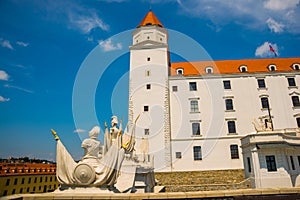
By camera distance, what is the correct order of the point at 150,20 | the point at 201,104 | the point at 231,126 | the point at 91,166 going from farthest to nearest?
the point at 150,20, the point at 201,104, the point at 231,126, the point at 91,166

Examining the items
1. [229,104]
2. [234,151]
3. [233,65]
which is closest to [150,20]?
[233,65]

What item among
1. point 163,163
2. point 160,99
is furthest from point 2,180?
point 160,99

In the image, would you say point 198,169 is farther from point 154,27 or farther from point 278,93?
point 154,27

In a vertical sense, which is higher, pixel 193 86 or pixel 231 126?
pixel 193 86

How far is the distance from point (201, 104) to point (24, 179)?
1217 inches

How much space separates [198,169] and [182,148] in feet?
10.3

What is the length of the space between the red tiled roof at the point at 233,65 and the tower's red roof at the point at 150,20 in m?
7.18

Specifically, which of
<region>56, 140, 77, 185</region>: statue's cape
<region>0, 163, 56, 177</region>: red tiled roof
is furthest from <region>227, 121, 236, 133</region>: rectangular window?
<region>0, 163, 56, 177</region>: red tiled roof

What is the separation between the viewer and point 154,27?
29844mm

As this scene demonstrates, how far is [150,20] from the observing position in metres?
31.8

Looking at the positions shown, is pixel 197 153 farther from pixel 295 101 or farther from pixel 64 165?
pixel 64 165

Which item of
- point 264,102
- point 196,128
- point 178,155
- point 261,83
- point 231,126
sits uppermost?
point 261,83

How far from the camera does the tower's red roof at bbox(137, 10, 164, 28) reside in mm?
31044

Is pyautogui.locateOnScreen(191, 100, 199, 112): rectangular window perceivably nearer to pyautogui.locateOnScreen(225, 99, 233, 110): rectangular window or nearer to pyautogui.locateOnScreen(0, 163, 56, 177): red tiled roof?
pyautogui.locateOnScreen(225, 99, 233, 110): rectangular window
